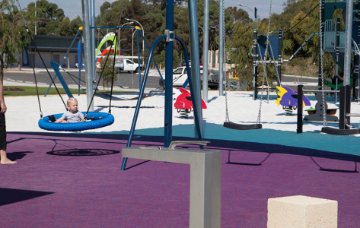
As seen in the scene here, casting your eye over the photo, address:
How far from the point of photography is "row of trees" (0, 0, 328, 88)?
33656mm

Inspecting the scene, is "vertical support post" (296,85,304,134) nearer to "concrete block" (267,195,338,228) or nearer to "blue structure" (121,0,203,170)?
"blue structure" (121,0,203,170)

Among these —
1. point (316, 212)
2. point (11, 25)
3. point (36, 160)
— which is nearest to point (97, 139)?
point (36, 160)

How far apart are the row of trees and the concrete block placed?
46.7 feet

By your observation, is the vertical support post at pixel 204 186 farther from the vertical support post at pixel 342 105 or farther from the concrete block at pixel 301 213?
the vertical support post at pixel 342 105

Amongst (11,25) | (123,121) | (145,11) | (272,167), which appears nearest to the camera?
(272,167)

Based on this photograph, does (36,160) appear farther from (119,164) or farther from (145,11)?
(145,11)

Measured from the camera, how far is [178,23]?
81188mm

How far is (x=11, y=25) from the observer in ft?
114

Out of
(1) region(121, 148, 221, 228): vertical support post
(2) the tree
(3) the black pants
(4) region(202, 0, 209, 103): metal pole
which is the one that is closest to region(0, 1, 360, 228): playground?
(1) region(121, 148, 221, 228): vertical support post

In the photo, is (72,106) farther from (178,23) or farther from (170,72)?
(178,23)

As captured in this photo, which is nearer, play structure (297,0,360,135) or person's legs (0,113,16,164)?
person's legs (0,113,16,164)

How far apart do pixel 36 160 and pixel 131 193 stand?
11.3 feet

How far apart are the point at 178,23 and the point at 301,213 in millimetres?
76978

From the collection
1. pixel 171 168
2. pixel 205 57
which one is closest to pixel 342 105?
pixel 171 168
